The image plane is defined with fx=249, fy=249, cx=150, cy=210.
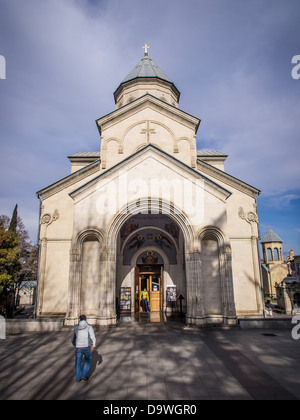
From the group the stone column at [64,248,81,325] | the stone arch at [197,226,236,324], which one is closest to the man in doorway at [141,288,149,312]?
the stone arch at [197,226,236,324]

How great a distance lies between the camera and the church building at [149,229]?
1177cm

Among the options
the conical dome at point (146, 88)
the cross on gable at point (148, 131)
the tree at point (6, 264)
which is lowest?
the tree at point (6, 264)

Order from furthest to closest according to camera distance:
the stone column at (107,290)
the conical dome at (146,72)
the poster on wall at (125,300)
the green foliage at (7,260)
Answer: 1. the conical dome at (146,72)
2. the poster on wall at (125,300)
3. the green foliage at (7,260)
4. the stone column at (107,290)

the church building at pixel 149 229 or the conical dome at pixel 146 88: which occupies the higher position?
the conical dome at pixel 146 88

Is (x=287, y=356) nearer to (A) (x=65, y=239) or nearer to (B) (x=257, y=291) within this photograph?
(B) (x=257, y=291)

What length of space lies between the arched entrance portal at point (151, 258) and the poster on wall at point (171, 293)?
0.51 feet

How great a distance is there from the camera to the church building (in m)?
11.8

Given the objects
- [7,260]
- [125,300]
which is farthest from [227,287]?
[7,260]

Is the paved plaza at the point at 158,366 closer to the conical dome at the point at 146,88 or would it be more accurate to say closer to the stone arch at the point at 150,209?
the stone arch at the point at 150,209

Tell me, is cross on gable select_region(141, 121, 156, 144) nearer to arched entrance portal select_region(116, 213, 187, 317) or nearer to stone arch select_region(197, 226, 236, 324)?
arched entrance portal select_region(116, 213, 187, 317)

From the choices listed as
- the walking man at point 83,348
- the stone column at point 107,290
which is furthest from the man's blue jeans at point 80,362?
the stone column at point 107,290

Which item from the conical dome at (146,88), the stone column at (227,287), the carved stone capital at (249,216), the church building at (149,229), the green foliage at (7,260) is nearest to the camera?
the stone column at (227,287)

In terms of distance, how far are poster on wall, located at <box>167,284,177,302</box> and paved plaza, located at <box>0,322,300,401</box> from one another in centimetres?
617
